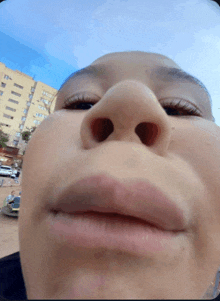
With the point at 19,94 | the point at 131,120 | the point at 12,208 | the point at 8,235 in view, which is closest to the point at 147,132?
the point at 131,120

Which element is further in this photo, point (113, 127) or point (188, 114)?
point (188, 114)

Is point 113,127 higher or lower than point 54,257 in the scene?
higher

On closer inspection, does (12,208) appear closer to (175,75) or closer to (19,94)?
(19,94)

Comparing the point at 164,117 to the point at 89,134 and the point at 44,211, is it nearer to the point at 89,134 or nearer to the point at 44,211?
the point at 89,134

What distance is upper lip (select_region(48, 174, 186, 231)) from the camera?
215 mm

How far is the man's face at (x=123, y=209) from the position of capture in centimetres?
20

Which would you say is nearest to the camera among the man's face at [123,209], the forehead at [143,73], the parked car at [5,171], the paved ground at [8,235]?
the man's face at [123,209]

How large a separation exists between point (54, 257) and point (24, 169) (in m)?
0.22

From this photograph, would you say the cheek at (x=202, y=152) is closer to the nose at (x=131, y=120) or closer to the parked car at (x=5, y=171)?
the nose at (x=131, y=120)

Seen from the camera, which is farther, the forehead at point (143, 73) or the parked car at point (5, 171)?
the parked car at point (5, 171)

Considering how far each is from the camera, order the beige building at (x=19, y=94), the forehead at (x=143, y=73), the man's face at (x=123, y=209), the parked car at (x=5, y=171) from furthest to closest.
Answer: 1. the parked car at (x=5, y=171)
2. the beige building at (x=19, y=94)
3. the forehead at (x=143, y=73)
4. the man's face at (x=123, y=209)

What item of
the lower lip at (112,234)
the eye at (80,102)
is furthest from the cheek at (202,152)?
the eye at (80,102)

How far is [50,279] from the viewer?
0.21m

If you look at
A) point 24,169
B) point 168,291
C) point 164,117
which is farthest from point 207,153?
point 24,169
